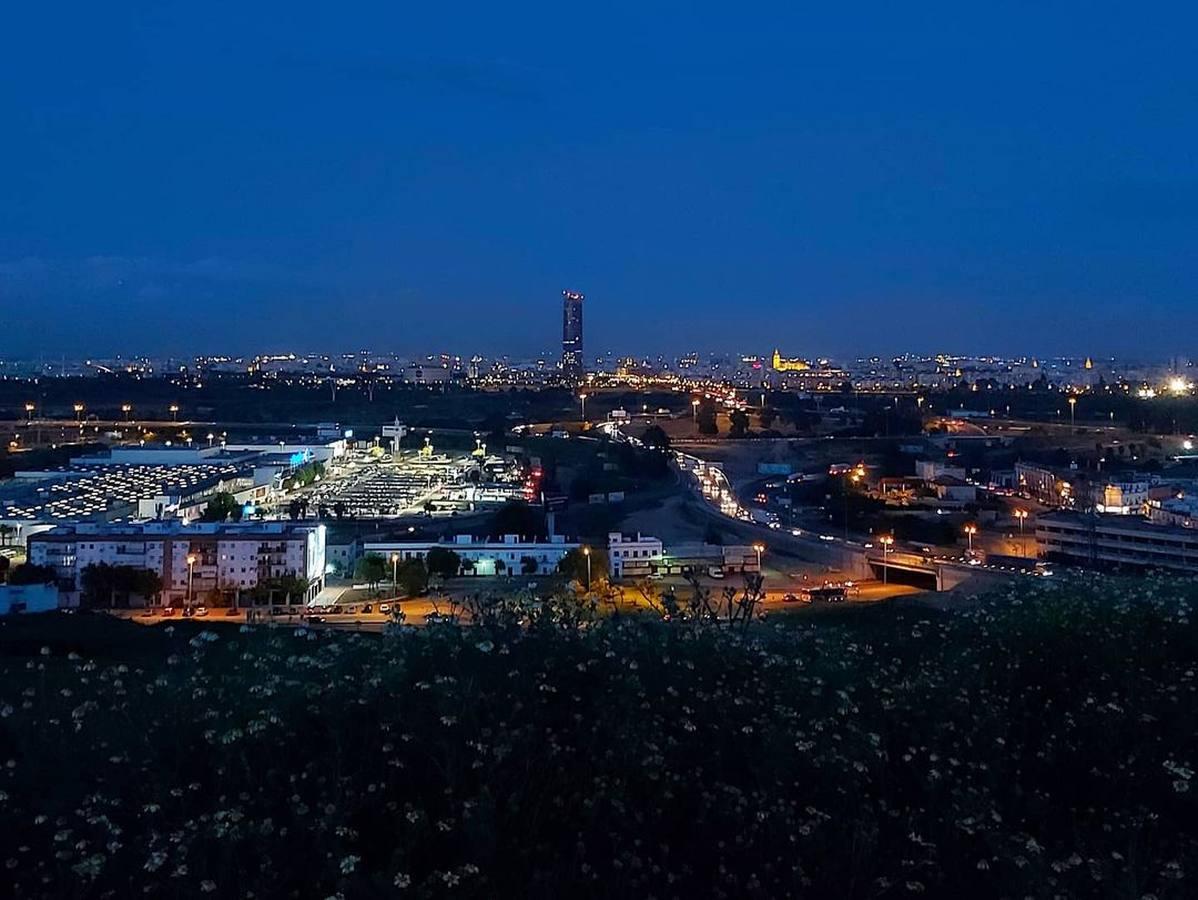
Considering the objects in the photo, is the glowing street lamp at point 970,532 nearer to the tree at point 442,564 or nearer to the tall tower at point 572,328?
the tree at point 442,564

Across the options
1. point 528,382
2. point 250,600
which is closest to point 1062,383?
point 528,382

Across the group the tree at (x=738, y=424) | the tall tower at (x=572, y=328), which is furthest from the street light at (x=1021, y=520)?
the tall tower at (x=572, y=328)

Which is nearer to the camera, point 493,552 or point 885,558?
point 493,552

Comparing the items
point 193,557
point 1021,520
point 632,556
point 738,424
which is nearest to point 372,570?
point 193,557

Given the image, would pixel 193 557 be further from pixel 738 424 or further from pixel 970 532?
pixel 738 424

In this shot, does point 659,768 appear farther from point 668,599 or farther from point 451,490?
point 451,490
